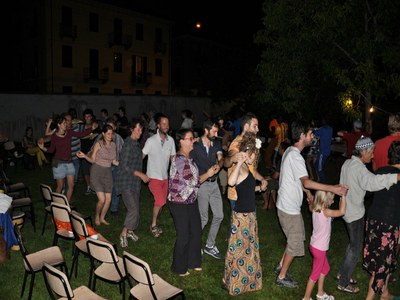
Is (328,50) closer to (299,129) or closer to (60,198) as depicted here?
(299,129)

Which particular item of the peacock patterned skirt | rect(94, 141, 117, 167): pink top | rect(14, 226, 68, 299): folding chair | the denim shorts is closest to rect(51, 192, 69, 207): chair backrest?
rect(94, 141, 117, 167): pink top

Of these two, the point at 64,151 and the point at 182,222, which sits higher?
the point at 64,151

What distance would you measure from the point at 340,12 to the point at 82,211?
310 inches

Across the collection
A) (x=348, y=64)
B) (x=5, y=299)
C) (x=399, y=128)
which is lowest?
(x=5, y=299)

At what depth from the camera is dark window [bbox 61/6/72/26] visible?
3241 cm

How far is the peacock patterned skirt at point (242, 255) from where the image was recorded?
4.88 metres

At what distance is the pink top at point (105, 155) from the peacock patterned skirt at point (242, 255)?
331cm

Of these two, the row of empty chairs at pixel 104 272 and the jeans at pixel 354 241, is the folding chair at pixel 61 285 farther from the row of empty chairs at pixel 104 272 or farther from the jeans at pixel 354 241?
the jeans at pixel 354 241

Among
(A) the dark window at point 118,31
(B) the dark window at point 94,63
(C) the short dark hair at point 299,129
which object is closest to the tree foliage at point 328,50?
(C) the short dark hair at point 299,129

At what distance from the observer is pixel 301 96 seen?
1191 centimetres

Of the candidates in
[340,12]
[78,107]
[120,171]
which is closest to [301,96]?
[340,12]

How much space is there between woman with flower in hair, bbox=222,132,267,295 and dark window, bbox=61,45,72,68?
31386mm

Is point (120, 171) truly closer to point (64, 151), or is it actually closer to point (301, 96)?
point (64, 151)

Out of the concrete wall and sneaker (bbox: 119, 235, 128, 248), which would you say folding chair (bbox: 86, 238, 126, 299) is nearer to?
sneaker (bbox: 119, 235, 128, 248)
